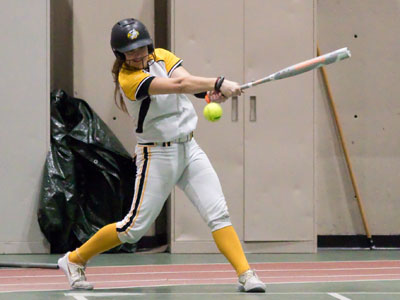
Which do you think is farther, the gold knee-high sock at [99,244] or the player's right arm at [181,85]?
the gold knee-high sock at [99,244]

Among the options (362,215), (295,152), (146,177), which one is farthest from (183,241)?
(146,177)

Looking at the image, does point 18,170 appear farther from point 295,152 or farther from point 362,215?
point 362,215

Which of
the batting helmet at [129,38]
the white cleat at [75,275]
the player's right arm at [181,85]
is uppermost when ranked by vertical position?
the batting helmet at [129,38]

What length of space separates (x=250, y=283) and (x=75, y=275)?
120cm

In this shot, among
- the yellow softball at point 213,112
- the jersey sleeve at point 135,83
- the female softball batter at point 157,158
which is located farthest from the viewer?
the female softball batter at point 157,158

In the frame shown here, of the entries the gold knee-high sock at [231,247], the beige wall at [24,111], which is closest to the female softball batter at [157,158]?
the gold knee-high sock at [231,247]

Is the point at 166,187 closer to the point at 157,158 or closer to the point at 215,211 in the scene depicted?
the point at 157,158

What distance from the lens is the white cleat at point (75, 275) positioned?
18.2 ft

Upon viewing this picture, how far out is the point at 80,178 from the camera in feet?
26.3

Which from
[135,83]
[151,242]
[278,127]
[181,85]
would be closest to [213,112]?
[181,85]

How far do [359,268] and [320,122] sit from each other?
2.25 metres

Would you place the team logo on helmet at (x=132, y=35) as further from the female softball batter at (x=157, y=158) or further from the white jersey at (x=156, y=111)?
the white jersey at (x=156, y=111)

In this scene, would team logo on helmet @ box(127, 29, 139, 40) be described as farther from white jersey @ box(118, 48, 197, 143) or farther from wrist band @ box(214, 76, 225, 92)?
wrist band @ box(214, 76, 225, 92)

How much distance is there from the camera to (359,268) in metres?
7.00
